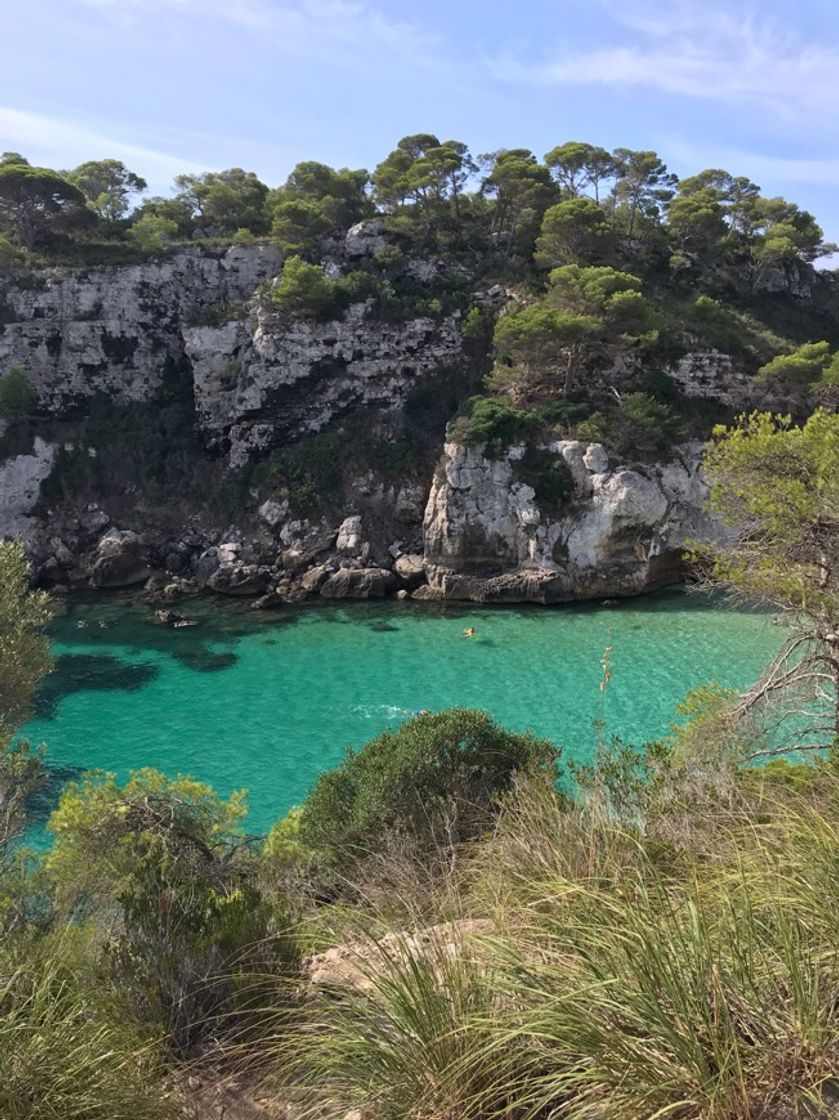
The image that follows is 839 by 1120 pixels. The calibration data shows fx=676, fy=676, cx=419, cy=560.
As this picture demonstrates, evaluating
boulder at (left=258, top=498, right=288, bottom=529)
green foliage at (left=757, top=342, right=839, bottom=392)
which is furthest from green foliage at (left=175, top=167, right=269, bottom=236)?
green foliage at (left=757, top=342, right=839, bottom=392)

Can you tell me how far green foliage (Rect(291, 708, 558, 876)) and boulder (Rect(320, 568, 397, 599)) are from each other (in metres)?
16.2

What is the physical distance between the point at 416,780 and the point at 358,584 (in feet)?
58.4

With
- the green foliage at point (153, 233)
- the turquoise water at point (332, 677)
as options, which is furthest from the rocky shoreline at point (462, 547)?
the green foliage at point (153, 233)

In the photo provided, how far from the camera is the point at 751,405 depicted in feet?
91.8

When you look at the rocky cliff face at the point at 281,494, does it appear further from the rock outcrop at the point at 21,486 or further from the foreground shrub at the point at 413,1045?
the foreground shrub at the point at 413,1045

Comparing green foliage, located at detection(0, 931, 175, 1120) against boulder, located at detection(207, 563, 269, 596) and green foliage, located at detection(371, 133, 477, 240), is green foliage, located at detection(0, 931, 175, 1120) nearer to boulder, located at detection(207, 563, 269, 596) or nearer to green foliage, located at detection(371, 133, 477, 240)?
boulder, located at detection(207, 563, 269, 596)

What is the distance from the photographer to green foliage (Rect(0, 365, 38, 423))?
29938 millimetres

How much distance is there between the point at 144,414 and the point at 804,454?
3167 centimetres

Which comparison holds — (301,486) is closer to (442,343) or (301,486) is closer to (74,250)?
(442,343)

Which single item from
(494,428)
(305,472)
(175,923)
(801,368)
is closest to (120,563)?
(305,472)

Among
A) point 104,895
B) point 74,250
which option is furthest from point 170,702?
point 74,250

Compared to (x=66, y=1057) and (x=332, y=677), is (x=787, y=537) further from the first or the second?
(x=332, y=677)

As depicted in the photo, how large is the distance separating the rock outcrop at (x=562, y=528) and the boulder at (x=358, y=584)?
5.70ft

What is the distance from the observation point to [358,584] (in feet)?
84.1
